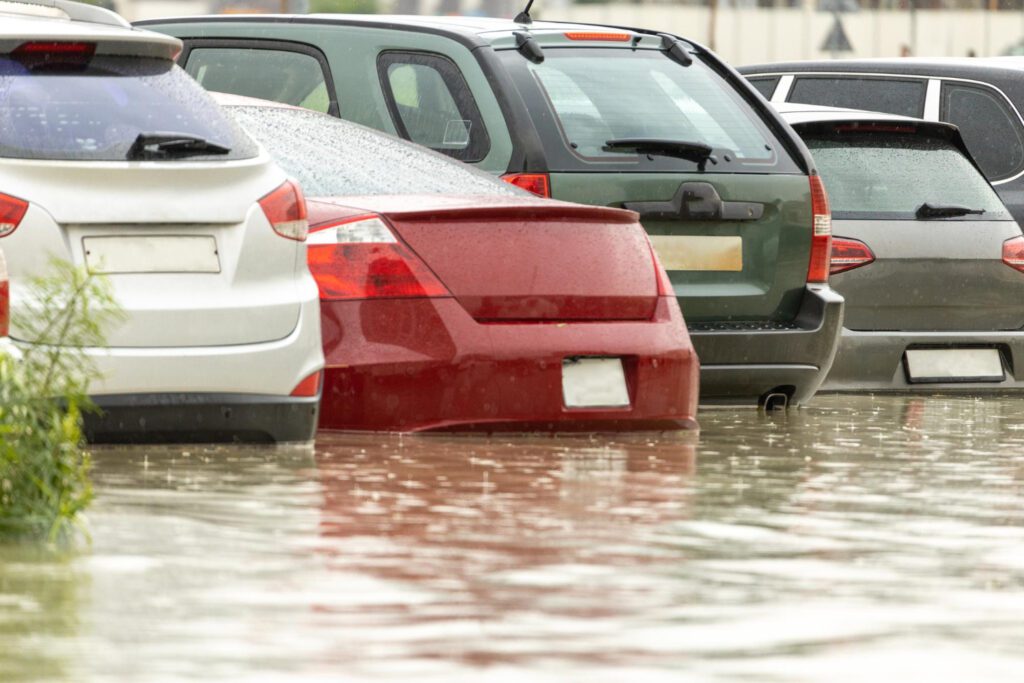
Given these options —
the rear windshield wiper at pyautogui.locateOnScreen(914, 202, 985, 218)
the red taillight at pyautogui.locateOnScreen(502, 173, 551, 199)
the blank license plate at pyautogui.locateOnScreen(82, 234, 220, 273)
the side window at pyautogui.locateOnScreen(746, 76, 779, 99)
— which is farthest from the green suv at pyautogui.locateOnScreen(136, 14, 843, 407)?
the side window at pyautogui.locateOnScreen(746, 76, 779, 99)

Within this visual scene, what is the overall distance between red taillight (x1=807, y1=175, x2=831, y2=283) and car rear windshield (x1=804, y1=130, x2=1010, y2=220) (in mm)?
1142

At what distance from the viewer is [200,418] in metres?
7.67

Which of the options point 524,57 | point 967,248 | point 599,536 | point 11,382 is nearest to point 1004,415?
point 967,248

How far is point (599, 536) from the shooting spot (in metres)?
6.54

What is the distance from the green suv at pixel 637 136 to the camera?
31.8 feet

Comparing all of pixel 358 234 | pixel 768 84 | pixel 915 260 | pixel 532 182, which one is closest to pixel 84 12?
pixel 358 234

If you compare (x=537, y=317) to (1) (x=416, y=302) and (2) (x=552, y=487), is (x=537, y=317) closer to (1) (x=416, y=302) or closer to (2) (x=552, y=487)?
(1) (x=416, y=302)

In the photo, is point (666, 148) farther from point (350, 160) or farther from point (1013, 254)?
point (1013, 254)

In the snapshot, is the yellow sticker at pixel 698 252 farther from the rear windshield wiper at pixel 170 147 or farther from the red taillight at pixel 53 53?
the red taillight at pixel 53 53

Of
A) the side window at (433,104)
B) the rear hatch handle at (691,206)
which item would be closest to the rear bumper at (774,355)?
the rear hatch handle at (691,206)

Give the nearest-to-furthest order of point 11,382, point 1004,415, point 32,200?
1. point 11,382
2. point 32,200
3. point 1004,415

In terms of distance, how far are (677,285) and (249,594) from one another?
184 inches

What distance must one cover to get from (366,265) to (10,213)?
1.44 meters

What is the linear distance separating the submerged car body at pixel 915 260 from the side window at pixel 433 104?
86.2 inches
